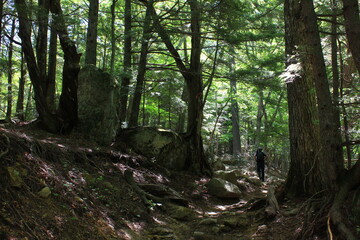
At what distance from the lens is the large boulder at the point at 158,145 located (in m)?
10.5

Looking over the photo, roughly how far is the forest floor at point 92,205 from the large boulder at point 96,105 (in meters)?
0.65

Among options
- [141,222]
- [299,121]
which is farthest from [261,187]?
[141,222]

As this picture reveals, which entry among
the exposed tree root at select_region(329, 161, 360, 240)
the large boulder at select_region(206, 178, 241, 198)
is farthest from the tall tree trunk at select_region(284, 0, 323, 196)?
the large boulder at select_region(206, 178, 241, 198)

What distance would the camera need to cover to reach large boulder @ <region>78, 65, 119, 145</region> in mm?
9266

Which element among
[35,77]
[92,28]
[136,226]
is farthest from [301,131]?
[92,28]

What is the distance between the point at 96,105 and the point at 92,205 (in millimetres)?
5012

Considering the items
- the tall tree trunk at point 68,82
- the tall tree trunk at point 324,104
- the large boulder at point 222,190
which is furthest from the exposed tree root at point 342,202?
the tall tree trunk at point 68,82

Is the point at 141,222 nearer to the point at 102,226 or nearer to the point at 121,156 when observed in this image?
the point at 102,226

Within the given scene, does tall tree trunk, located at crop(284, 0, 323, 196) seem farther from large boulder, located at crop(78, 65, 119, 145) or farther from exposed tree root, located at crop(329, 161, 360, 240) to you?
large boulder, located at crop(78, 65, 119, 145)

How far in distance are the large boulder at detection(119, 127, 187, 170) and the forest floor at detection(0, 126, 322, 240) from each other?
5.07 feet

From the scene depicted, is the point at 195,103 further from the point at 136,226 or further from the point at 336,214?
the point at 336,214

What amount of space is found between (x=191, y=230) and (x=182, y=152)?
5.53 metres

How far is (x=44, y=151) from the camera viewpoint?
5828 millimetres

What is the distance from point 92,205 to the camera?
5184 millimetres
